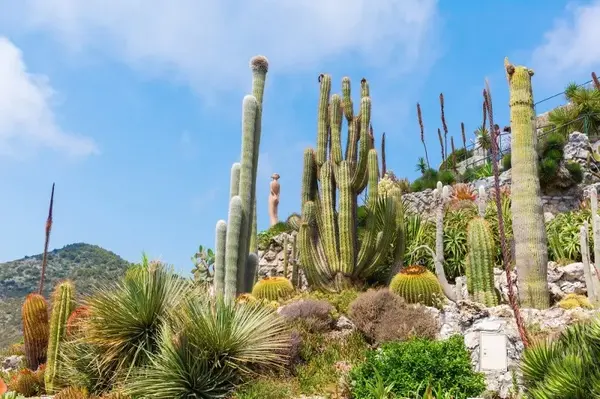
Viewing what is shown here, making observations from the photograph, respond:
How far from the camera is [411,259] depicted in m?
16.7

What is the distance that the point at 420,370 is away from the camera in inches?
330

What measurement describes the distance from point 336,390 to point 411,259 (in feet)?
27.1

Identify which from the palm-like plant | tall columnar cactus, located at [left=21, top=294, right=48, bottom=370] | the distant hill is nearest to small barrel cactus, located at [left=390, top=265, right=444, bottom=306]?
the palm-like plant

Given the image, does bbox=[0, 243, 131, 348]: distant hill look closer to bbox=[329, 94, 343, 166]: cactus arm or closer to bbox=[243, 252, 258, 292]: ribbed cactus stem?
bbox=[243, 252, 258, 292]: ribbed cactus stem

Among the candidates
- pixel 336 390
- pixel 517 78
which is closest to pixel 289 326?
pixel 336 390

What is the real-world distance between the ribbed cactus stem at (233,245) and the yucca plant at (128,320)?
8.36ft

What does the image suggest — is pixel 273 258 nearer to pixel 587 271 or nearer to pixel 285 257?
pixel 285 257

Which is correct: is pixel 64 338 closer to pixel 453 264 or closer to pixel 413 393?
pixel 413 393

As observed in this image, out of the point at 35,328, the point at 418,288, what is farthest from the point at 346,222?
the point at 35,328

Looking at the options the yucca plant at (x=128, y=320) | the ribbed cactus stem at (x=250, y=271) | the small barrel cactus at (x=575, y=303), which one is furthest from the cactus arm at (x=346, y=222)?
the yucca plant at (x=128, y=320)

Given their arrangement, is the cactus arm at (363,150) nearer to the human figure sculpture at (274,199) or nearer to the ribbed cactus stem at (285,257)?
the ribbed cactus stem at (285,257)

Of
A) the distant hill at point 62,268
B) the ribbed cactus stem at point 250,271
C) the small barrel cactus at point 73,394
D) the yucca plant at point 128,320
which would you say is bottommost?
the small barrel cactus at point 73,394

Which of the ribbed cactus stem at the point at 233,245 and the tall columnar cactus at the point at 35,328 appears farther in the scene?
the tall columnar cactus at the point at 35,328

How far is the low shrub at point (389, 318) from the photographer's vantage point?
32.7ft
